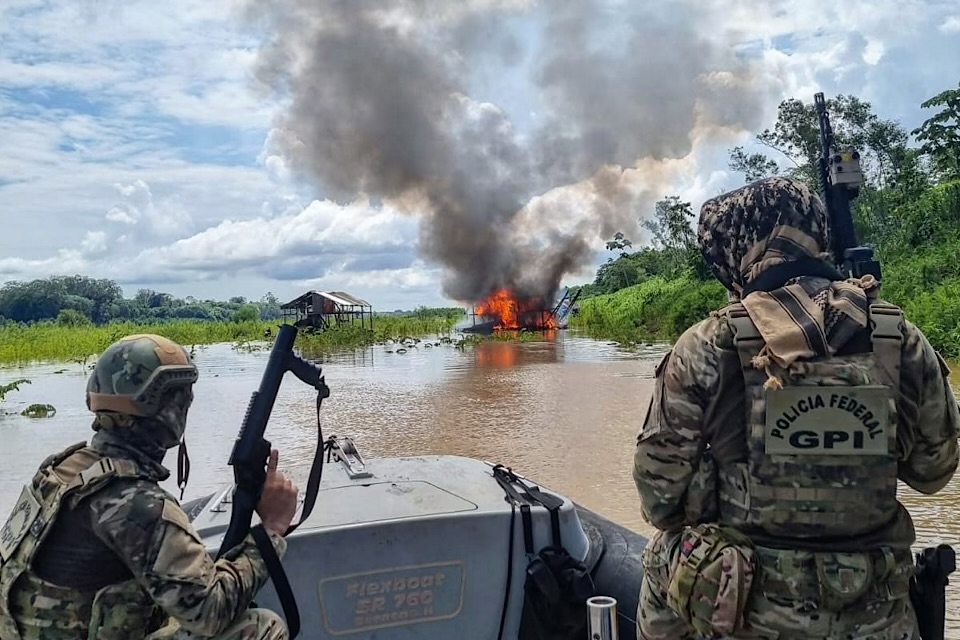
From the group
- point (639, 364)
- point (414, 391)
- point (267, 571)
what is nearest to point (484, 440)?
point (414, 391)

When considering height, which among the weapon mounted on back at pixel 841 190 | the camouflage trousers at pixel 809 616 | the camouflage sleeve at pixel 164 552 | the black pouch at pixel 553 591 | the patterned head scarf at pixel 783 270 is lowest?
the black pouch at pixel 553 591

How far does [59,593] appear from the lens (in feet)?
5.78

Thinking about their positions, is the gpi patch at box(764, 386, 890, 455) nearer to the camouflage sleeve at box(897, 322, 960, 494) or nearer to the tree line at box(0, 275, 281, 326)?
the camouflage sleeve at box(897, 322, 960, 494)

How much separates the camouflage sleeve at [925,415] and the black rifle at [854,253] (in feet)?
0.62

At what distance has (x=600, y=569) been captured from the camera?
2.80 metres

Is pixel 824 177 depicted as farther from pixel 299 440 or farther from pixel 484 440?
pixel 299 440

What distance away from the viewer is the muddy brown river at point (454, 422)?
6387 millimetres

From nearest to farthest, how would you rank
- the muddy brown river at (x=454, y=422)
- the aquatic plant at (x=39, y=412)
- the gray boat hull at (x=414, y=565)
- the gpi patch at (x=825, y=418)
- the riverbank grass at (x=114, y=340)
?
the gpi patch at (x=825, y=418) → the gray boat hull at (x=414, y=565) → the muddy brown river at (x=454, y=422) → the aquatic plant at (x=39, y=412) → the riverbank grass at (x=114, y=340)

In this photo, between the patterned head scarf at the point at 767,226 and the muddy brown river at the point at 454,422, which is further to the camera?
the muddy brown river at the point at 454,422

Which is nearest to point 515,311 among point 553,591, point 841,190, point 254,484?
point 841,190

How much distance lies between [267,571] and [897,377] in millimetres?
1499

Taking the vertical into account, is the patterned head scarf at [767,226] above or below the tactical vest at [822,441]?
above

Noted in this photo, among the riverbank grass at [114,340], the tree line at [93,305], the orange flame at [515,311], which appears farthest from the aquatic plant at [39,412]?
the tree line at [93,305]

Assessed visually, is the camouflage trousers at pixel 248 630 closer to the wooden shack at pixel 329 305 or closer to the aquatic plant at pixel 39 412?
the aquatic plant at pixel 39 412
